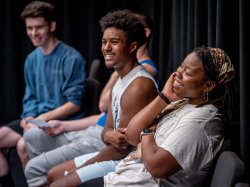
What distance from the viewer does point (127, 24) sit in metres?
2.35

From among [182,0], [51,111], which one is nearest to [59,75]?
[51,111]

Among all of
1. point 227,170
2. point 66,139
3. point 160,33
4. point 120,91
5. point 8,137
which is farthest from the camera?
point 160,33

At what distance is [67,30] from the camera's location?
190 inches

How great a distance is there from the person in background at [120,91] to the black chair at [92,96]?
0.93 meters

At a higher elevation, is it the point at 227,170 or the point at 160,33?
the point at 160,33

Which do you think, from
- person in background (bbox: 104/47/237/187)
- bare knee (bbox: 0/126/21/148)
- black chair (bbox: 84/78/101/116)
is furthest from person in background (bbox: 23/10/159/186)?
person in background (bbox: 104/47/237/187)

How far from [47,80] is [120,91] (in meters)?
1.19

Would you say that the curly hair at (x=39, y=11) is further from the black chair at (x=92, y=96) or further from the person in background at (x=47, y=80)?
the black chair at (x=92, y=96)

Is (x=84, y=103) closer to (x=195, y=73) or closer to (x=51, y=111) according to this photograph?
(x=51, y=111)

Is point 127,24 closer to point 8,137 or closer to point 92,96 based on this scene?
point 92,96

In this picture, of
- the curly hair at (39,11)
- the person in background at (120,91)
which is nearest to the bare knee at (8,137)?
the curly hair at (39,11)

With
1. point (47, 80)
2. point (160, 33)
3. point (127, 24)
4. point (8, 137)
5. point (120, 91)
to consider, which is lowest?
point (8, 137)

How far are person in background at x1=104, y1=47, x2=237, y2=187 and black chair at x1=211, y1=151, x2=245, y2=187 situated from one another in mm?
76

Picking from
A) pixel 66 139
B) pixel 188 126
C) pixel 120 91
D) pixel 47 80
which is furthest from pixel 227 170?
pixel 47 80
